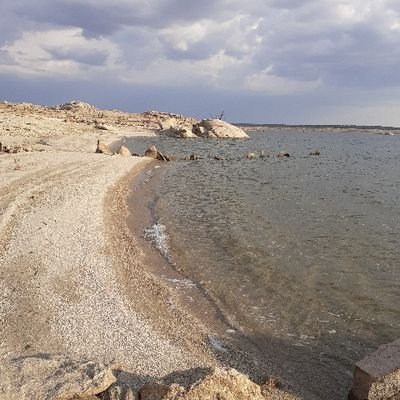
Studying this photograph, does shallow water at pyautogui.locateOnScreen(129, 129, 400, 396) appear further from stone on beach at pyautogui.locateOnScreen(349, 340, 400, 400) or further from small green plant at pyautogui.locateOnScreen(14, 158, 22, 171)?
small green plant at pyautogui.locateOnScreen(14, 158, 22, 171)

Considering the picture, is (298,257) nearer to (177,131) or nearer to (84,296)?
(84,296)

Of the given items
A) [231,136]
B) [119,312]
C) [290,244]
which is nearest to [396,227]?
[290,244]

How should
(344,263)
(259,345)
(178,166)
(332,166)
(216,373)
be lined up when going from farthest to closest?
1. (332,166)
2. (178,166)
3. (344,263)
4. (259,345)
5. (216,373)

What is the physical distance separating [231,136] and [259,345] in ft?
277

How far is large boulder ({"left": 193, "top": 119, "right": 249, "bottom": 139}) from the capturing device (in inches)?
3543

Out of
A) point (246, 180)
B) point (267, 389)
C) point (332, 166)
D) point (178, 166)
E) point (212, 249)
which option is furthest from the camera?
point (332, 166)

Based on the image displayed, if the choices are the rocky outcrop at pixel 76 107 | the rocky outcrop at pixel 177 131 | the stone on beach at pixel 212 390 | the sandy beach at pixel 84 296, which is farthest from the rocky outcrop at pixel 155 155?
the rocky outcrop at pixel 76 107

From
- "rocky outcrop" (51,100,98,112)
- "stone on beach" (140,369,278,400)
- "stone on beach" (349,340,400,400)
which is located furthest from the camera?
"rocky outcrop" (51,100,98,112)

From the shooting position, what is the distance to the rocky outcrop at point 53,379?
7266 millimetres

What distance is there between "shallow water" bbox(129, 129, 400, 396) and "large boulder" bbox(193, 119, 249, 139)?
55.8 meters

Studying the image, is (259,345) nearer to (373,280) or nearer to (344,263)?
(373,280)

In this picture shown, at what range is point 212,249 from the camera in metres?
18.1

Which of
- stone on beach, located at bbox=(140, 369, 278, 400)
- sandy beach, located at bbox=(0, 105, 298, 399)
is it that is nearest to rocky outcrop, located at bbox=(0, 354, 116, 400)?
sandy beach, located at bbox=(0, 105, 298, 399)

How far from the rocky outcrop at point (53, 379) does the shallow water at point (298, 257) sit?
14.9ft
